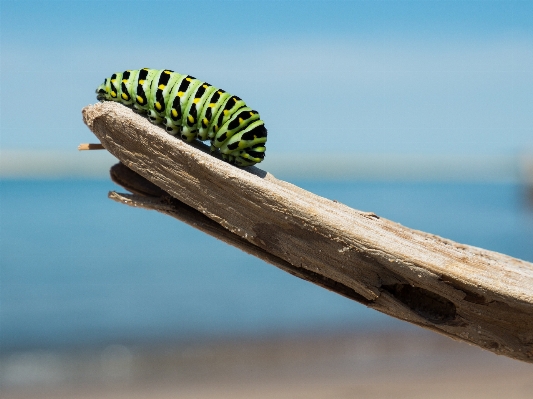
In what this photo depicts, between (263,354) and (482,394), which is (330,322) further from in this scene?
(482,394)

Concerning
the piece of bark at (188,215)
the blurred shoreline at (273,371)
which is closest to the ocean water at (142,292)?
the blurred shoreline at (273,371)

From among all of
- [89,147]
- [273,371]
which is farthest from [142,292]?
[89,147]

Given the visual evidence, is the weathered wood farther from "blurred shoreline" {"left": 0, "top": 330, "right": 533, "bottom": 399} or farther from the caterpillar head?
"blurred shoreline" {"left": 0, "top": 330, "right": 533, "bottom": 399}

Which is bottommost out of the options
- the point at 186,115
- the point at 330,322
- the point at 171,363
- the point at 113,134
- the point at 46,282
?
the point at 46,282

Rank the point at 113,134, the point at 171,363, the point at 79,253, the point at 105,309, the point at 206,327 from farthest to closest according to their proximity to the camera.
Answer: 1. the point at 79,253
2. the point at 105,309
3. the point at 206,327
4. the point at 171,363
5. the point at 113,134

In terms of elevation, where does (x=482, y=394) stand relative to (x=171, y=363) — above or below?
above

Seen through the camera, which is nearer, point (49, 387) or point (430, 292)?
point (430, 292)

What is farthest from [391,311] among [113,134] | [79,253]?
[79,253]
